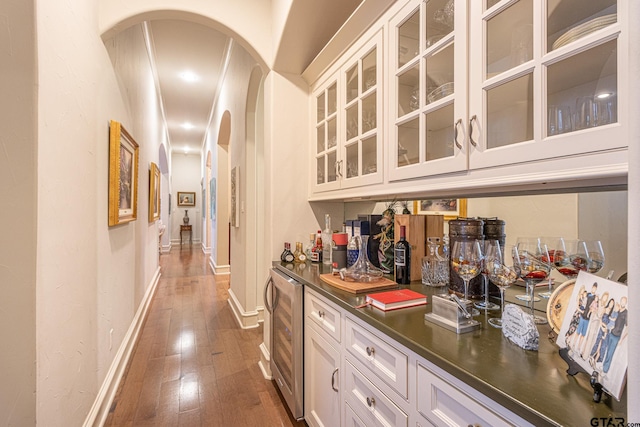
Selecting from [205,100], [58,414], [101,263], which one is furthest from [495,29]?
[205,100]

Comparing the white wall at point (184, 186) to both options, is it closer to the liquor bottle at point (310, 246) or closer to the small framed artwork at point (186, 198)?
the small framed artwork at point (186, 198)

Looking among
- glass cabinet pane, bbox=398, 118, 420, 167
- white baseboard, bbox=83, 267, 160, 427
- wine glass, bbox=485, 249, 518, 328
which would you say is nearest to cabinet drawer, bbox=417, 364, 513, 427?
wine glass, bbox=485, 249, 518, 328

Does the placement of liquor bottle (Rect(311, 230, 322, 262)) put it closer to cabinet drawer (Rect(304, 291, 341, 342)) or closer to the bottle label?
cabinet drawer (Rect(304, 291, 341, 342))

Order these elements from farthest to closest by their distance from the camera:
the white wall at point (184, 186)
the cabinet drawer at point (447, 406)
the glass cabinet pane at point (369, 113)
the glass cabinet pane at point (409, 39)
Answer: the white wall at point (184, 186) < the glass cabinet pane at point (369, 113) < the glass cabinet pane at point (409, 39) < the cabinet drawer at point (447, 406)

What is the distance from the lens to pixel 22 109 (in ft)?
3.51

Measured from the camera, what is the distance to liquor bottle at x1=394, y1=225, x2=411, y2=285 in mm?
1498

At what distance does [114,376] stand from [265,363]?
1.09m

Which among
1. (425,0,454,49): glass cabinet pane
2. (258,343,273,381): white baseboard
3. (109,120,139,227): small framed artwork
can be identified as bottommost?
(258,343,273,381): white baseboard

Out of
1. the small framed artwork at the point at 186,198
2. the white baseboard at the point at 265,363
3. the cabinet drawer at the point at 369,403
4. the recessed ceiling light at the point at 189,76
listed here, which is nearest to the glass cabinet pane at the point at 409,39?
the cabinet drawer at the point at 369,403

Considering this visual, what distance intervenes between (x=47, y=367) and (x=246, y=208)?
7.40 ft

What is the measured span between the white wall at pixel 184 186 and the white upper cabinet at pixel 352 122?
10040 mm

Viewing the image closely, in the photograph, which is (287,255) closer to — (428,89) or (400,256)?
(400,256)

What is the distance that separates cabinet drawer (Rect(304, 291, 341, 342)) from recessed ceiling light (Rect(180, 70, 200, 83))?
4725 millimetres

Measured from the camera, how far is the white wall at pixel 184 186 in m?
11.0
